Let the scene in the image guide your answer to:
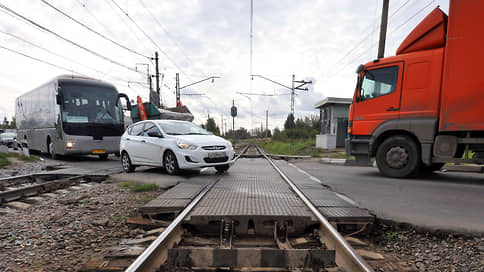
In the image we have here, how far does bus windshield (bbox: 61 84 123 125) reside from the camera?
36.2 ft

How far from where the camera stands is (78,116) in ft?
36.7

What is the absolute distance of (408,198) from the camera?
4.54 metres

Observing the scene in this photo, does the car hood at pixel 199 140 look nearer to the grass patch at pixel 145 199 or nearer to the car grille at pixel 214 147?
the car grille at pixel 214 147

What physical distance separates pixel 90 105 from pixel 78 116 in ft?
2.33

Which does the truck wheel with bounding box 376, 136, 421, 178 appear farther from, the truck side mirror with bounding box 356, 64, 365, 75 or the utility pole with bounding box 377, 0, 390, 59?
the utility pole with bounding box 377, 0, 390, 59

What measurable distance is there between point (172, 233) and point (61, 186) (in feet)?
14.8

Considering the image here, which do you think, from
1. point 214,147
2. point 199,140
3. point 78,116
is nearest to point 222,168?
point 214,147

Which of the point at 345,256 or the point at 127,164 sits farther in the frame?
the point at 127,164

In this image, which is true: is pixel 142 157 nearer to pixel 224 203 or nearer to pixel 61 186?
pixel 61 186

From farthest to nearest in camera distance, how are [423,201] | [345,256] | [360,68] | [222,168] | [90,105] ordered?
[90,105] → [222,168] → [360,68] → [423,201] → [345,256]

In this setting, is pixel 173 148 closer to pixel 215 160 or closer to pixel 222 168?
pixel 215 160

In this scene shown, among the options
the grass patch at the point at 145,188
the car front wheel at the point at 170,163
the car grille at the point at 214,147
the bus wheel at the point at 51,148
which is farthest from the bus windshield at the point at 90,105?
the grass patch at the point at 145,188

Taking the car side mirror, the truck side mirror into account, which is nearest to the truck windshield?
the truck side mirror

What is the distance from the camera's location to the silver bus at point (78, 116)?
11.0 m
